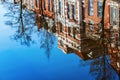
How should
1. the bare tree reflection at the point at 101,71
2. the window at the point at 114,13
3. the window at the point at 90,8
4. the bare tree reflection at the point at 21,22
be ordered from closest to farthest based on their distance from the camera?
the bare tree reflection at the point at 101,71 < the bare tree reflection at the point at 21,22 < the window at the point at 114,13 < the window at the point at 90,8

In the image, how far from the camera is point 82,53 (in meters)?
14.7

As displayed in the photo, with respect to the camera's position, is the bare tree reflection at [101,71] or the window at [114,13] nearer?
the bare tree reflection at [101,71]

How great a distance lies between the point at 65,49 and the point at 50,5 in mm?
13143

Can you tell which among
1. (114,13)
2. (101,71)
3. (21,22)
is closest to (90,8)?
(114,13)

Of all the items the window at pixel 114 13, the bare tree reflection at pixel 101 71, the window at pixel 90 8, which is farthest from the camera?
the window at pixel 90 8

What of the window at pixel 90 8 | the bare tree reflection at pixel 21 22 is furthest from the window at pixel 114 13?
the bare tree reflection at pixel 21 22

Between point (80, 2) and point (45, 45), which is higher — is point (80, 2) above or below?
above

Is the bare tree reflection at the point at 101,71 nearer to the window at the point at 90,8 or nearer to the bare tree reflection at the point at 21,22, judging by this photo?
the bare tree reflection at the point at 21,22

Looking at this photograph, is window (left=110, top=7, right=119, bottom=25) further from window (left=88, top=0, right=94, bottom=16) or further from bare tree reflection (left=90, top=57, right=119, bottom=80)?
bare tree reflection (left=90, top=57, right=119, bottom=80)

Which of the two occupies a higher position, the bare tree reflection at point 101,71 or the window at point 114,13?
the window at point 114,13

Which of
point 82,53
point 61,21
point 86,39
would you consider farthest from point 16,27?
point 82,53

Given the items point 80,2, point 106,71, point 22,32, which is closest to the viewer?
point 106,71

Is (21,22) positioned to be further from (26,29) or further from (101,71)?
(101,71)

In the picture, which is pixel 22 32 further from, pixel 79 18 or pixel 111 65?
pixel 111 65
